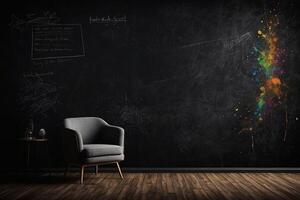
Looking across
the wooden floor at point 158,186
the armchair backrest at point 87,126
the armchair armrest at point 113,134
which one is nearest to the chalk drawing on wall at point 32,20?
the armchair backrest at point 87,126

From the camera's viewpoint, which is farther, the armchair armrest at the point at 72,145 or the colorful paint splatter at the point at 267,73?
the colorful paint splatter at the point at 267,73

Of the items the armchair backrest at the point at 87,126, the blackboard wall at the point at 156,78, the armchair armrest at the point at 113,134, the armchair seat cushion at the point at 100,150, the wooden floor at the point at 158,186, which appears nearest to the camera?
the wooden floor at the point at 158,186

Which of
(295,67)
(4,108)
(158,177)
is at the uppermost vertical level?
(295,67)

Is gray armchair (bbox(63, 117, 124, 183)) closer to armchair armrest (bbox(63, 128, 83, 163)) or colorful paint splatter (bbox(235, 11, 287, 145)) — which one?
armchair armrest (bbox(63, 128, 83, 163))

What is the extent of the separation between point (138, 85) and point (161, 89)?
0.35 metres

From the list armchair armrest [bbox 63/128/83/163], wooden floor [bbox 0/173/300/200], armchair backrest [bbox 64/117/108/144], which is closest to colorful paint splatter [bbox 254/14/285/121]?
wooden floor [bbox 0/173/300/200]

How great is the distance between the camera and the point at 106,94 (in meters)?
6.19

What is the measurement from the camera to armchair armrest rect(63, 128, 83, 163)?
5.13 m

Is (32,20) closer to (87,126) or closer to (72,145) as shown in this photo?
(87,126)

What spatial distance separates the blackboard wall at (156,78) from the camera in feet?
20.2

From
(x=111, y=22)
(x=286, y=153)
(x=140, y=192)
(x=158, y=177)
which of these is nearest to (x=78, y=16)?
(x=111, y=22)

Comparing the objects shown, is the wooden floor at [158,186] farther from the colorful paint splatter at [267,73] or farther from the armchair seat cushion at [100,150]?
the colorful paint splatter at [267,73]

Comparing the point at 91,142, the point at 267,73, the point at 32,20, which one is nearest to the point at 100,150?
the point at 91,142

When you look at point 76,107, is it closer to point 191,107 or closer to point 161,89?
point 161,89
